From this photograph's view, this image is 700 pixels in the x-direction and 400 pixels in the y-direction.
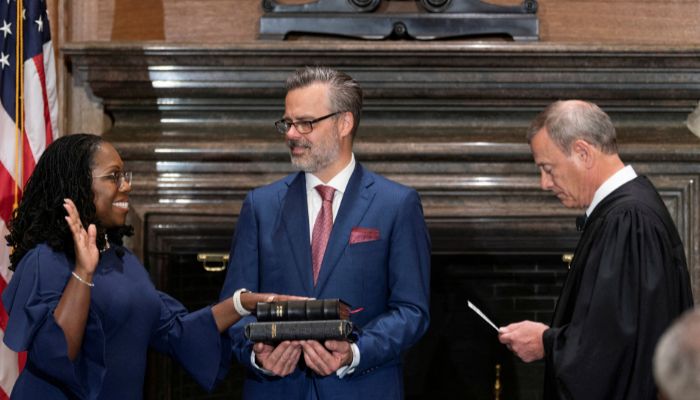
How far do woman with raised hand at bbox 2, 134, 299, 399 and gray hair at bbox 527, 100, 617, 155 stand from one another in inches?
42.5

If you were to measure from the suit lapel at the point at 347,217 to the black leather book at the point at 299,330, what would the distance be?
37 centimetres

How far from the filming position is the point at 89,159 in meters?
3.80

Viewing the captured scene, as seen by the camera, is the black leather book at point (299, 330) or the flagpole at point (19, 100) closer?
the black leather book at point (299, 330)

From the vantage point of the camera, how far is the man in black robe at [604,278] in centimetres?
343

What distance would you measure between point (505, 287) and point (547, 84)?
110 centimetres

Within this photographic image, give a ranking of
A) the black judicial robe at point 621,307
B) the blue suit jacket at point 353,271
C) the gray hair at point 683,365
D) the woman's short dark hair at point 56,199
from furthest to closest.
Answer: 1. the blue suit jacket at point 353,271
2. the woman's short dark hair at point 56,199
3. the black judicial robe at point 621,307
4. the gray hair at point 683,365

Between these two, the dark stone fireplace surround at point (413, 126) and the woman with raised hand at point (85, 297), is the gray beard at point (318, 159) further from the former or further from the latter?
the dark stone fireplace surround at point (413, 126)

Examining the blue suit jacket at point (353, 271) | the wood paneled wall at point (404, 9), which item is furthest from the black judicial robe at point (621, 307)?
the wood paneled wall at point (404, 9)

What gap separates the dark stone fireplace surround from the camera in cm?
546

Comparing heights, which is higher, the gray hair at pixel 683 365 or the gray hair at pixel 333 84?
the gray hair at pixel 333 84

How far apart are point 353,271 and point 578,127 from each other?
2.95ft

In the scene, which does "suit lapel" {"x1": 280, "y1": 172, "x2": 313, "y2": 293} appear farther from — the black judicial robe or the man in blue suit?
the black judicial robe

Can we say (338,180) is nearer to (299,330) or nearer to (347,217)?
(347,217)

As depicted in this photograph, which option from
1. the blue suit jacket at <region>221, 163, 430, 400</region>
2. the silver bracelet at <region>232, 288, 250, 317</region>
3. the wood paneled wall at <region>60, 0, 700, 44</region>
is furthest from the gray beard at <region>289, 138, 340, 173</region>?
the wood paneled wall at <region>60, 0, 700, 44</region>
